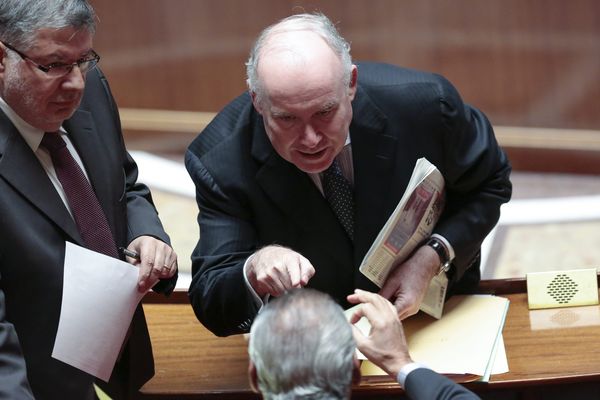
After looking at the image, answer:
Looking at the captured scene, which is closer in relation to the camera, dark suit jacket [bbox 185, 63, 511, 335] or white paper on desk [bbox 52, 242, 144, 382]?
white paper on desk [bbox 52, 242, 144, 382]

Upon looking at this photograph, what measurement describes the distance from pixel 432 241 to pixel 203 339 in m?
0.60

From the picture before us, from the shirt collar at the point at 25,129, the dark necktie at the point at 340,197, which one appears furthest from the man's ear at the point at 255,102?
the shirt collar at the point at 25,129

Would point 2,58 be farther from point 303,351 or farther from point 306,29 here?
point 303,351

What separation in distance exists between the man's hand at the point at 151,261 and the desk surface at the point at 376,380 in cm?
24

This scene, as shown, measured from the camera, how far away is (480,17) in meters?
4.98

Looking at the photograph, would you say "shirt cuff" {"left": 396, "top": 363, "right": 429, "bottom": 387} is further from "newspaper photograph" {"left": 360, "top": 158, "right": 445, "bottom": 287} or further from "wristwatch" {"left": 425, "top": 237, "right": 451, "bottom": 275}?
"wristwatch" {"left": 425, "top": 237, "right": 451, "bottom": 275}

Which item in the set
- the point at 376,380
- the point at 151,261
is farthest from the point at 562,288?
the point at 151,261

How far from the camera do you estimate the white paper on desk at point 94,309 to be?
2025 mm

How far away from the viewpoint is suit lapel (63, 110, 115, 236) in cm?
219

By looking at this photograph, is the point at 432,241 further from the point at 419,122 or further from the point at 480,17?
the point at 480,17

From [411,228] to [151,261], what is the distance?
1.90 ft

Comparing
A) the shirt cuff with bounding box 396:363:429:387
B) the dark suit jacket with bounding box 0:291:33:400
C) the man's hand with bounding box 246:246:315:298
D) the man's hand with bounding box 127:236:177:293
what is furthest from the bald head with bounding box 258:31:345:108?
the dark suit jacket with bounding box 0:291:33:400

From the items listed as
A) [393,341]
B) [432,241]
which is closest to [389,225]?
[432,241]

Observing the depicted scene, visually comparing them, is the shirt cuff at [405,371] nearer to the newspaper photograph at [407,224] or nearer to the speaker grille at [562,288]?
the newspaper photograph at [407,224]
